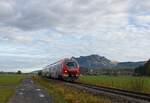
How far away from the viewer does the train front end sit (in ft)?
209

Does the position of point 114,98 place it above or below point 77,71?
below

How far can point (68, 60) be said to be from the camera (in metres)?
64.8

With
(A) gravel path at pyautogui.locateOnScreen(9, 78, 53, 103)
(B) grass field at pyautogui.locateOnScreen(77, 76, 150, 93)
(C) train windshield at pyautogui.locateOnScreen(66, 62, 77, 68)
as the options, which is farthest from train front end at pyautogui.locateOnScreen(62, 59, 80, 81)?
(A) gravel path at pyautogui.locateOnScreen(9, 78, 53, 103)

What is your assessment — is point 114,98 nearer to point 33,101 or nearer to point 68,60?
point 33,101

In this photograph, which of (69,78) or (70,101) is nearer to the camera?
(70,101)

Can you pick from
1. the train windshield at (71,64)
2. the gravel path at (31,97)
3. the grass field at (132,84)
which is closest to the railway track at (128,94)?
the grass field at (132,84)

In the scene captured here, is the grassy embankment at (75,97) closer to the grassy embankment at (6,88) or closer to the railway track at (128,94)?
the railway track at (128,94)

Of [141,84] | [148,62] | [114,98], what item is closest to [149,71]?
[148,62]

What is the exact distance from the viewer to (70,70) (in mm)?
63531

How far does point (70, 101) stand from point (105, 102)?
3192mm

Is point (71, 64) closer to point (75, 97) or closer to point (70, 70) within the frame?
point (70, 70)

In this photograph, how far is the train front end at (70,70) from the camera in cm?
6356

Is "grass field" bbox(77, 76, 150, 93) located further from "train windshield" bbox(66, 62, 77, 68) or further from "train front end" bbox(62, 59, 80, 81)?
"train windshield" bbox(66, 62, 77, 68)

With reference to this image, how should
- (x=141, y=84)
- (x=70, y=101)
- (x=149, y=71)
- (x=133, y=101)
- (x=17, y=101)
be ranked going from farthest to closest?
(x=149, y=71) → (x=141, y=84) → (x=17, y=101) → (x=70, y=101) → (x=133, y=101)
